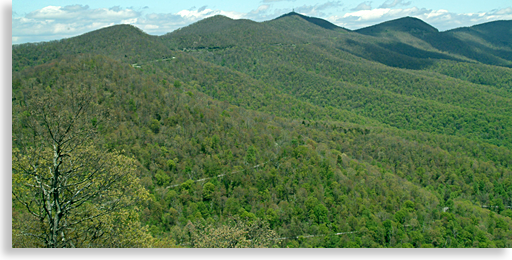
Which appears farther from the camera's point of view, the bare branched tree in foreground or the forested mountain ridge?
the forested mountain ridge

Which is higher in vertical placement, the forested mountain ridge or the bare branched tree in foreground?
the bare branched tree in foreground

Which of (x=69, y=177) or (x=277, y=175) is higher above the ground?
(x=69, y=177)

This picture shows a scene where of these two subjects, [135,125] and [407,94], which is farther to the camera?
[407,94]

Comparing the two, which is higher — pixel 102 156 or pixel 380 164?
pixel 102 156

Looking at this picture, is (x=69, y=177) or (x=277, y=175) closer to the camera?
(x=69, y=177)

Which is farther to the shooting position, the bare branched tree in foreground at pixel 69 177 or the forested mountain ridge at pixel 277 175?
the forested mountain ridge at pixel 277 175

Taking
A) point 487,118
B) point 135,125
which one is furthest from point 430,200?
point 487,118

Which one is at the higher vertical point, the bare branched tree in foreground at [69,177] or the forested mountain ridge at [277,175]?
the bare branched tree in foreground at [69,177]
